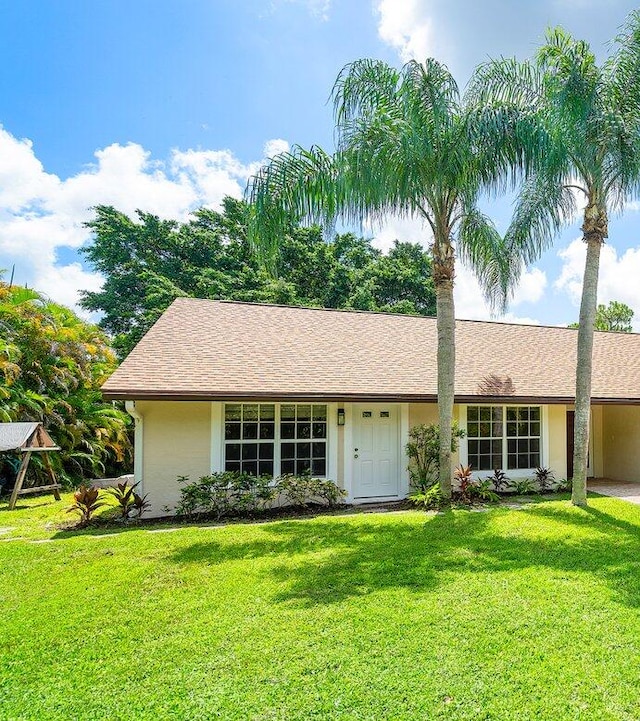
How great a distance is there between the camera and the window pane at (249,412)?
30.8 feet

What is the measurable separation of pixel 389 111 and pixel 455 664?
8754 millimetres

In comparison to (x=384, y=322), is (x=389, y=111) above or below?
above

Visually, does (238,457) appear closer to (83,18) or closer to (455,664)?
(455,664)

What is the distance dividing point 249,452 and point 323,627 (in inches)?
223

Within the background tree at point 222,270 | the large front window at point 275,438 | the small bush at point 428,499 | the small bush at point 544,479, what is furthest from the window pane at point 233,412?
the background tree at point 222,270

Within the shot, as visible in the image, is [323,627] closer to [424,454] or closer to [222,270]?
[424,454]

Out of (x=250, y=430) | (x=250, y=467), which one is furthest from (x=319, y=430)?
(x=250, y=467)

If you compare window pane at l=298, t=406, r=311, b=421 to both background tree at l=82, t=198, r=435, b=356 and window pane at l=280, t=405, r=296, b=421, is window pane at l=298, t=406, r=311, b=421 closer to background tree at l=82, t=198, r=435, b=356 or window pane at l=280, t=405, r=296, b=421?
window pane at l=280, t=405, r=296, b=421

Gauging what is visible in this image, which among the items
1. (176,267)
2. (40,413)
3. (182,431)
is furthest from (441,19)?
(176,267)

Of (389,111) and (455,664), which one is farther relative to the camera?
(389,111)

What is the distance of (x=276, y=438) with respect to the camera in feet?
31.2

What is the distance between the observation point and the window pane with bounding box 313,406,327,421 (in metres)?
9.80

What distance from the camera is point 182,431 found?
9.01 meters

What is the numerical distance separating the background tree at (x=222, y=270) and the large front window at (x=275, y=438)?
44.6ft
